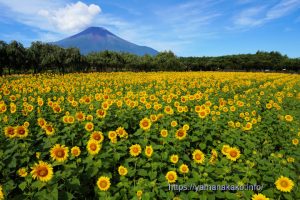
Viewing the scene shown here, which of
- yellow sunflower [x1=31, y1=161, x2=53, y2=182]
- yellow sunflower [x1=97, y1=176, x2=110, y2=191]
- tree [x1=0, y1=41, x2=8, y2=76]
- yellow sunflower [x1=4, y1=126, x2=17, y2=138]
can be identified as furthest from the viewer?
tree [x1=0, y1=41, x2=8, y2=76]

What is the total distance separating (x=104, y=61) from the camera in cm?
7050

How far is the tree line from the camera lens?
4808 centimetres

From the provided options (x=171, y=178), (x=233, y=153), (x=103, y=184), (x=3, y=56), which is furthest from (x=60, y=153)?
(x=3, y=56)

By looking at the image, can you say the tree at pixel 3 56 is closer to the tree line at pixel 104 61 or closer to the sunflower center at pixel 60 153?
the tree line at pixel 104 61

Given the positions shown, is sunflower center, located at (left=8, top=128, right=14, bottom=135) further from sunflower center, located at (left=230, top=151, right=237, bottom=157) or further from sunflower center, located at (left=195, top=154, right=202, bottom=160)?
sunflower center, located at (left=230, top=151, right=237, bottom=157)

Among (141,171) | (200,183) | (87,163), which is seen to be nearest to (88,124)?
(87,163)

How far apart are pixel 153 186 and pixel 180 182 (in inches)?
17.5

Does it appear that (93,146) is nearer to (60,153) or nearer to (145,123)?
(60,153)

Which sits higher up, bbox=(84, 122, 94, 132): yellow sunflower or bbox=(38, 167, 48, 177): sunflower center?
bbox=(84, 122, 94, 132): yellow sunflower

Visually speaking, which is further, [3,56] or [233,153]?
[3,56]

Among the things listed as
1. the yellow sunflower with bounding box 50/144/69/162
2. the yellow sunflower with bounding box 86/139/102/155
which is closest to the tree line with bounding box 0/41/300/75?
the yellow sunflower with bounding box 86/139/102/155

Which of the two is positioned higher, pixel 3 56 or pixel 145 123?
pixel 3 56

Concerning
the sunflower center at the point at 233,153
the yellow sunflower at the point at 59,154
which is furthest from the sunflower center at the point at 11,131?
the sunflower center at the point at 233,153

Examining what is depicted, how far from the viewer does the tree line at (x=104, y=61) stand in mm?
48075
